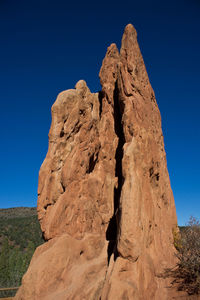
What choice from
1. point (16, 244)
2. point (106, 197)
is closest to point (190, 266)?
point (106, 197)

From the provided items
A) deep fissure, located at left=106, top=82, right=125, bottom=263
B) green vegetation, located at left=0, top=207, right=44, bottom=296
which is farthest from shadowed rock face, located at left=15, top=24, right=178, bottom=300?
green vegetation, located at left=0, top=207, right=44, bottom=296

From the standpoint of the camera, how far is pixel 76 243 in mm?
11531

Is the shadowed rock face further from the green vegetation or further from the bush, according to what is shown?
the green vegetation

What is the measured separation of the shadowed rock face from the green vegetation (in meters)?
23.3

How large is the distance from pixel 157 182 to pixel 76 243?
5.06 metres

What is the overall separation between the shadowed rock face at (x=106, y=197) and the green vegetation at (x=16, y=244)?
2333 centimetres

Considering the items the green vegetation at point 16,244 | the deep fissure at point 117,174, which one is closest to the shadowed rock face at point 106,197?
the deep fissure at point 117,174

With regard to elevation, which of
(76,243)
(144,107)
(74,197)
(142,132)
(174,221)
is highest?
(144,107)

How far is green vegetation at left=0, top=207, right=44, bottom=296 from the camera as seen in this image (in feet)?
103

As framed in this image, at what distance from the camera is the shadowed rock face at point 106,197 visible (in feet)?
30.6

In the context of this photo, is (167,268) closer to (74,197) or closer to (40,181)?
(74,197)

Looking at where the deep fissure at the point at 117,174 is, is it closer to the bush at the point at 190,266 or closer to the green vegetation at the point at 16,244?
the bush at the point at 190,266

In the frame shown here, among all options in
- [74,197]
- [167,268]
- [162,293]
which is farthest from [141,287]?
[74,197]

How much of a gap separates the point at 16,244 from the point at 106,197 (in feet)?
131
